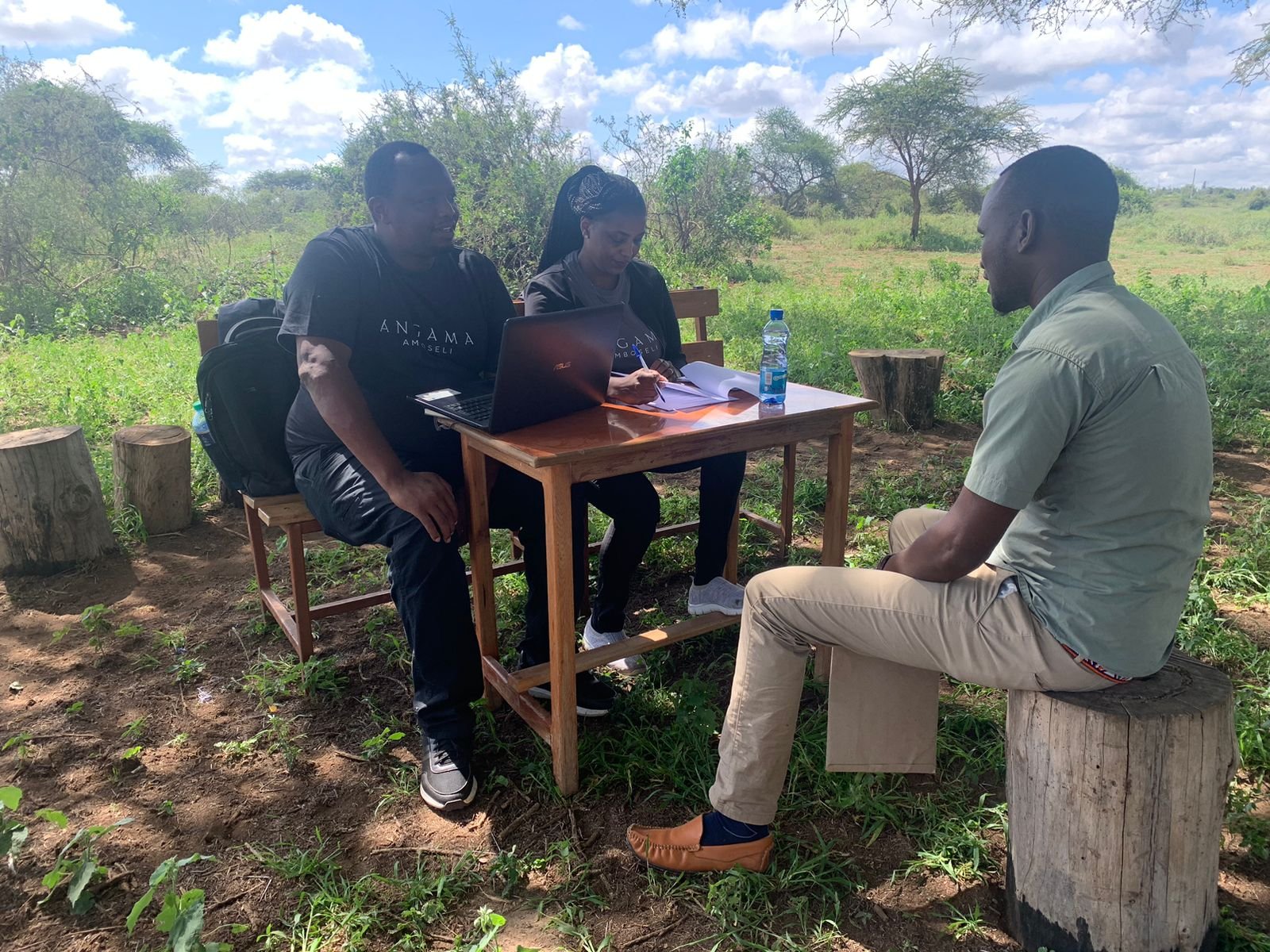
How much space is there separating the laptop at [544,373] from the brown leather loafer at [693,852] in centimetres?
110

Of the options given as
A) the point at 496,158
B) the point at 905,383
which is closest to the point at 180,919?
the point at 905,383

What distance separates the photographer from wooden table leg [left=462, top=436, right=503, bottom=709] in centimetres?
239

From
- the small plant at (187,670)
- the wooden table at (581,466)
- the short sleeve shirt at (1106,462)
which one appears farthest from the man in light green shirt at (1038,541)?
A: the small plant at (187,670)

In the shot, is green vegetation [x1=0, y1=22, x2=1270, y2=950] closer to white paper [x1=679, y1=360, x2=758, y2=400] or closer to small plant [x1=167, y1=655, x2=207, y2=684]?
small plant [x1=167, y1=655, x2=207, y2=684]

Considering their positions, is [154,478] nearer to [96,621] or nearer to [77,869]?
[96,621]

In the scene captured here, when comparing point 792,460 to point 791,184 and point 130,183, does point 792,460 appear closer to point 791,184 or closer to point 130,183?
point 130,183

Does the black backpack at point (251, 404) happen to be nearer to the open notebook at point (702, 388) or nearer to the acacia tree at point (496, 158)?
the open notebook at point (702, 388)

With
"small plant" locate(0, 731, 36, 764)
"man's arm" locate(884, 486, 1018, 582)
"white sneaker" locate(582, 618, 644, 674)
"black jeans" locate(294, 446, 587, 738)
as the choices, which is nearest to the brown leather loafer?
"black jeans" locate(294, 446, 587, 738)

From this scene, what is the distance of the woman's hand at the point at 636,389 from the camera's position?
2.53 m

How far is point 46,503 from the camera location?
362 centimetres

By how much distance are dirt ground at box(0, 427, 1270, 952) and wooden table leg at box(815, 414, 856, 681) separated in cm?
76

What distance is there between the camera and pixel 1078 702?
1.59 metres

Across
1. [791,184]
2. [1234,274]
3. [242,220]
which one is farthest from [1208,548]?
[791,184]

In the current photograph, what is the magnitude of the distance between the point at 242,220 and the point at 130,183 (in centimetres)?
623
